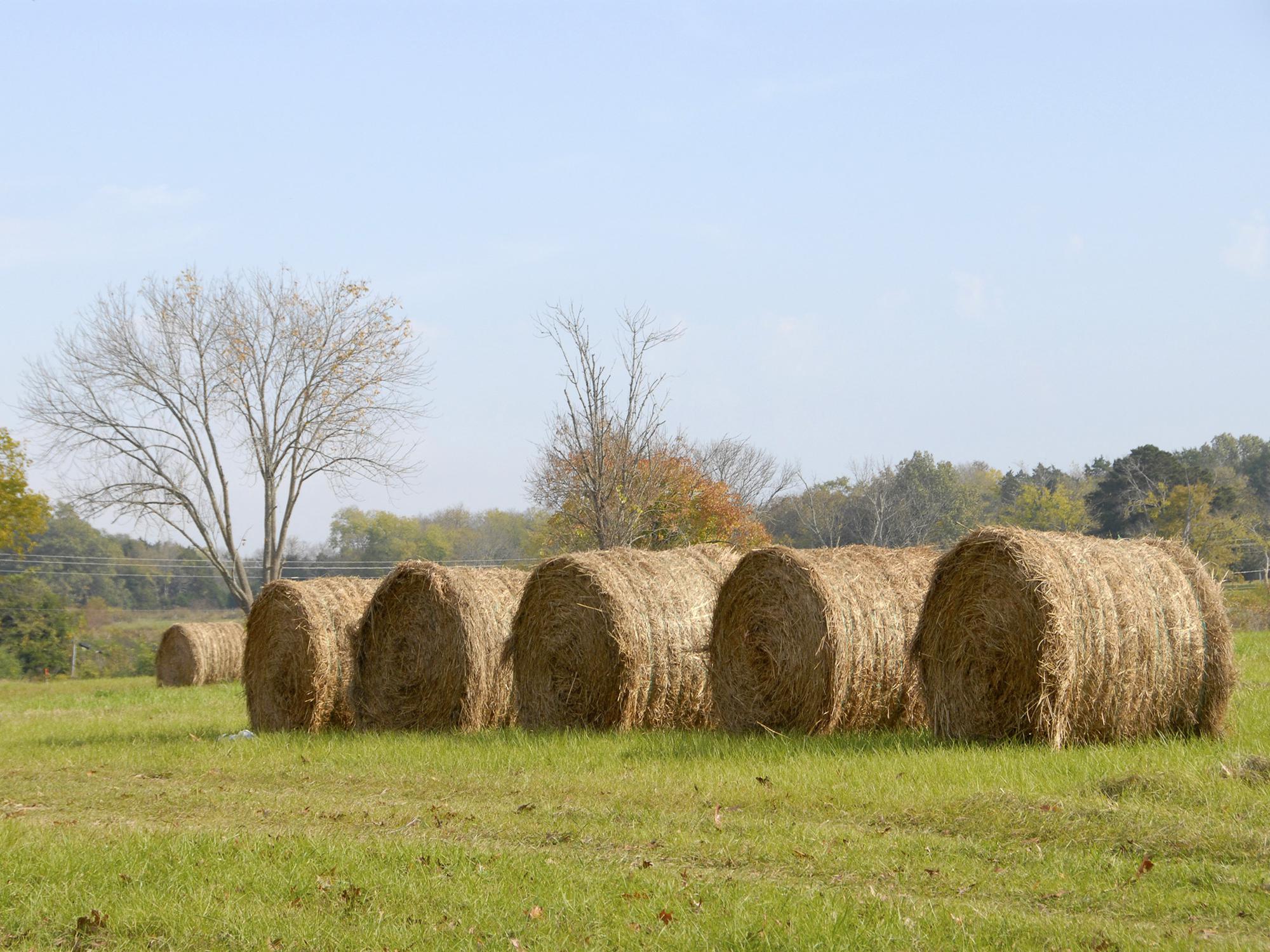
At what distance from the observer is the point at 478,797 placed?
945 centimetres

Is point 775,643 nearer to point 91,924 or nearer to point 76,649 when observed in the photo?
point 91,924

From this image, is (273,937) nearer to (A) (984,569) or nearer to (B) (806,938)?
(B) (806,938)

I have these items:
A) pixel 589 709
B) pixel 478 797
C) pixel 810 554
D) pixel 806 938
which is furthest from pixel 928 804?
pixel 589 709

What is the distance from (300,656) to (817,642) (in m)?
7.36

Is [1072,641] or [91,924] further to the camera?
[1072,641]

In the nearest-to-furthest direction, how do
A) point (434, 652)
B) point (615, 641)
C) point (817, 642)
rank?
point (817, 642) → point (615, 641) → point (434, 652)

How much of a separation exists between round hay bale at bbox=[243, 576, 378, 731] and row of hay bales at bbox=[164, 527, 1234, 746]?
0.09 feet

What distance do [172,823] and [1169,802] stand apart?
7.15 metres

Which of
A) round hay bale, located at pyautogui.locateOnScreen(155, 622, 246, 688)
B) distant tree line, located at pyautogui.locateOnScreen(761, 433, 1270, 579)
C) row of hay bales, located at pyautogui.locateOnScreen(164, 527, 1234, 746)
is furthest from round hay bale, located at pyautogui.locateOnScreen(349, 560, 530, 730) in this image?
distant tree line, located at pyautogui.locateOnScreen(761, 433, 1270, 579)

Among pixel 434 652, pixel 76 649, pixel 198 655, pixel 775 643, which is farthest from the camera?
pixel 76 649

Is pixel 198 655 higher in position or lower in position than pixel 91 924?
lower

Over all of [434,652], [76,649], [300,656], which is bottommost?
[76,649]

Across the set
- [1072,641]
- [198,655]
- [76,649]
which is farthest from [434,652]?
[76,649]

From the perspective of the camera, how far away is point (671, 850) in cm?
714
